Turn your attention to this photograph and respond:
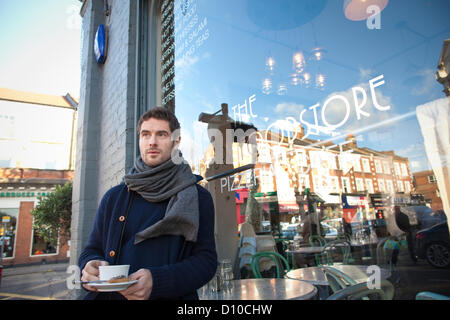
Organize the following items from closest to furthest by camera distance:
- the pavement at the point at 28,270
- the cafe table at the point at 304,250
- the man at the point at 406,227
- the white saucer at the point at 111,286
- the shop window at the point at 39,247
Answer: the white saucer at the point at 111,286, the man at the point at 406,227, the cafe table at the point at 304,250, the pavement at the point at 28,270, the shop window at the point at 39,247

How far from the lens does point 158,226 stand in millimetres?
1011

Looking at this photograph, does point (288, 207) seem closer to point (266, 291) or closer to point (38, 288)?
point (266, 291)

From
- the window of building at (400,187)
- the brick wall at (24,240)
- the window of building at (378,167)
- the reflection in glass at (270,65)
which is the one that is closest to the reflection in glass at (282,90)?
the reflection in glass at (270,65)

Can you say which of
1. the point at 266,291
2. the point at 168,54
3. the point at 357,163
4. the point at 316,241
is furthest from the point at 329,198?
the point at 168,54

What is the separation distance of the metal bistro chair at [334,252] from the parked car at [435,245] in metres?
1.36

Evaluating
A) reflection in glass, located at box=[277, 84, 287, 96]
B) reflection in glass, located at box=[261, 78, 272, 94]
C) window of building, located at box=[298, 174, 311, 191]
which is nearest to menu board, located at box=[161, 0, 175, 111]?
reflection in glass, located at box=[261, 78, 272, 94]

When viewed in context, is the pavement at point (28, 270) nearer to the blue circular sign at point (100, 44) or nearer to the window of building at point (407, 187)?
the blue circular sign at point (100, 44)

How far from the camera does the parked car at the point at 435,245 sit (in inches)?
67.3

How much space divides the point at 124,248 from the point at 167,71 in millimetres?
2884

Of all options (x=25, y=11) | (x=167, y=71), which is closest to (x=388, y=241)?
(x=167, y=71)

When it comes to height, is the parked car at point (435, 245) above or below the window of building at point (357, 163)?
below

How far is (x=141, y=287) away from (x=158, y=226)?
0.75 ft

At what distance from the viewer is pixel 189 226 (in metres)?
1.03

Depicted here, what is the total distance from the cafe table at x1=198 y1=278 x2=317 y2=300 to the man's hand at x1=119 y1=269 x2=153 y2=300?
0.92 metres
